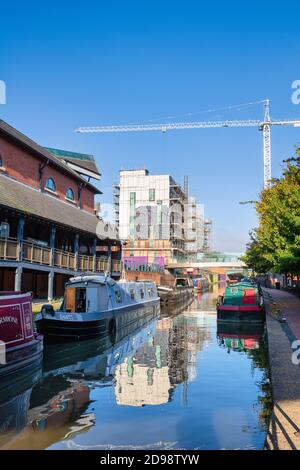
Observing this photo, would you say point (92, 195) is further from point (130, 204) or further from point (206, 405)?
point (130, 204)

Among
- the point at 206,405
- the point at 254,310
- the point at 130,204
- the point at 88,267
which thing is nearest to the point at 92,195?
the point at 88,267

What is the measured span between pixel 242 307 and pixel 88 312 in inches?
420

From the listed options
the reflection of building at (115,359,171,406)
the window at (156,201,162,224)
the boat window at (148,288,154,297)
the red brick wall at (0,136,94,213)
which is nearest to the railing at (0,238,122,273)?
the boat window at (148,288,154,297)

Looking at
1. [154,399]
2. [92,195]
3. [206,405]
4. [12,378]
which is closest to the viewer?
[206,405]

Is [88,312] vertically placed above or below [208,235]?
below

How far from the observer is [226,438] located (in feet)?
24.6

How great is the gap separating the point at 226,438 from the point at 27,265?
56.6ft

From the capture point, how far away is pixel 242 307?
83.6 feet

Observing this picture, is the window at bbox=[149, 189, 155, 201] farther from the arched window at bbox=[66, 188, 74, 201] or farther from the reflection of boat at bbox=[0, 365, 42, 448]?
the reflection of boat at bbox=[0, 365, 42, 448]

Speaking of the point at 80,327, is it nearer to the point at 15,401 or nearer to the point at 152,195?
the point at 15,401

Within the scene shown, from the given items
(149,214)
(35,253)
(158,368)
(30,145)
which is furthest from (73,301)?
(149,214)

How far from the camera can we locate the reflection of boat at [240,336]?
742 inches

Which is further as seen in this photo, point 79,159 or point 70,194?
point 79,159
